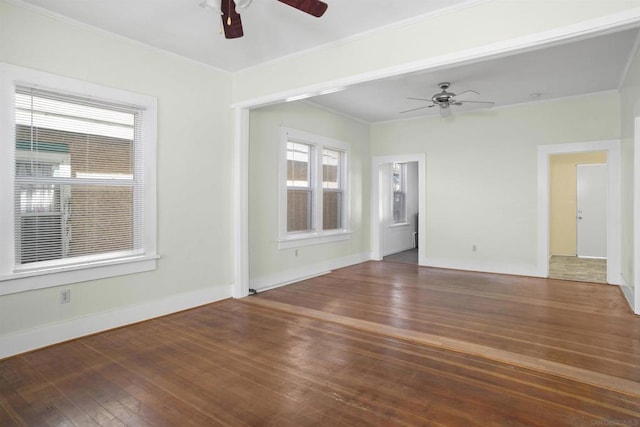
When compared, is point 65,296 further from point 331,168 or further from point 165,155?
point 331,168

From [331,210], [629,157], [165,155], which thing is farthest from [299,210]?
[629,157]

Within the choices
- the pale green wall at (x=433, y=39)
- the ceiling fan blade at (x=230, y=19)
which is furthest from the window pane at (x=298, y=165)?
the ceiling fan blade at (x=230, y=19)

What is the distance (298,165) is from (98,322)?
3.44 meters

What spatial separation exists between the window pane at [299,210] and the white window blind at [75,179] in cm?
234

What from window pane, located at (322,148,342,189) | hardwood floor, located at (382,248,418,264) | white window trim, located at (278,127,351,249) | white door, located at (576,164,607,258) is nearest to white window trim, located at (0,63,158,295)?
white window trim, located at (278,127,351,249)

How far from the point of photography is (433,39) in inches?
119

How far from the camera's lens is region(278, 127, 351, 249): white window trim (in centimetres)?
534

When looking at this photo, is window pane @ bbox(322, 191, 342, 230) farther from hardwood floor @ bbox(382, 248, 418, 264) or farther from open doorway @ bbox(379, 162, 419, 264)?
hardwood floor @ bbox(382, 248, 418, 264)

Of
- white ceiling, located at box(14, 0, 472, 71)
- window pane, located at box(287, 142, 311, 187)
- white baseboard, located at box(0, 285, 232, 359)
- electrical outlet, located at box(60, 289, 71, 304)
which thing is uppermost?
white ceiling, located at box(14, 0, 472, 71)

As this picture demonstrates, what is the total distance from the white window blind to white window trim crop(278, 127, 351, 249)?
2080 millimetres

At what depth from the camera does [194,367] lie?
8.77ft

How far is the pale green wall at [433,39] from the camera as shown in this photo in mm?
2506

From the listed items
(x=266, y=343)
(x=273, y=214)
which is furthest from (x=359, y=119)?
(x=266, y=343)

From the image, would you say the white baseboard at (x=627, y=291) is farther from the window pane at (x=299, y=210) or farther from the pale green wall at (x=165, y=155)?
the pale green wall at (x=165, y=155)
